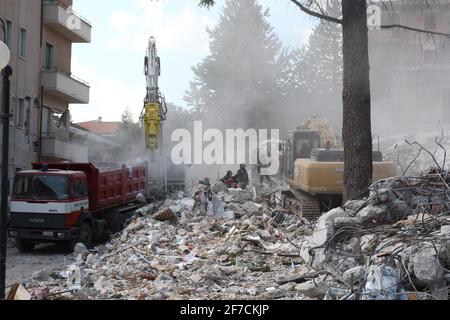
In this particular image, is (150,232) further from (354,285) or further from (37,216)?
(354,285)

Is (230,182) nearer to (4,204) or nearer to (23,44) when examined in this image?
(23,44)

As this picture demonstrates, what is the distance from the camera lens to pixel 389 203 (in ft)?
29.2

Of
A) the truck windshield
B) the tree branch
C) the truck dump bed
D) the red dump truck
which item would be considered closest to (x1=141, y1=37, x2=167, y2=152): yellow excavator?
the truck dump bed

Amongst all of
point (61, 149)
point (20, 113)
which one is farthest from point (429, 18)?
point (61, 149)

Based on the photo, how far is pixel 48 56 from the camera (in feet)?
91.7

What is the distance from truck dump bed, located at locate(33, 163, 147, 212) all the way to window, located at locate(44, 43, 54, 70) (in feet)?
32.1

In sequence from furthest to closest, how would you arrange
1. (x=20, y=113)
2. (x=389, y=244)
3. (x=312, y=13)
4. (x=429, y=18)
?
(x=20, y=113), (x=429, y=18), (x=312, y=13), (x=389, y=244)

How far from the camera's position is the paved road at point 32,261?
12859 mm

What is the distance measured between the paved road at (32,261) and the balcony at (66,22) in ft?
40.8

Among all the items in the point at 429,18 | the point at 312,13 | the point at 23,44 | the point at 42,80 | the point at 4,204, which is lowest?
the point at 4,204

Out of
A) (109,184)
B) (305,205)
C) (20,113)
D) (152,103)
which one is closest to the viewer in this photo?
(305,205)

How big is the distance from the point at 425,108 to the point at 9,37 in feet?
87.3

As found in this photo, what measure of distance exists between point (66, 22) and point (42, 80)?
306 centimetres

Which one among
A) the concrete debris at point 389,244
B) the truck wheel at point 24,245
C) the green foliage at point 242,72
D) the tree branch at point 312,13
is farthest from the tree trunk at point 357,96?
the green foliage at point 242,72
